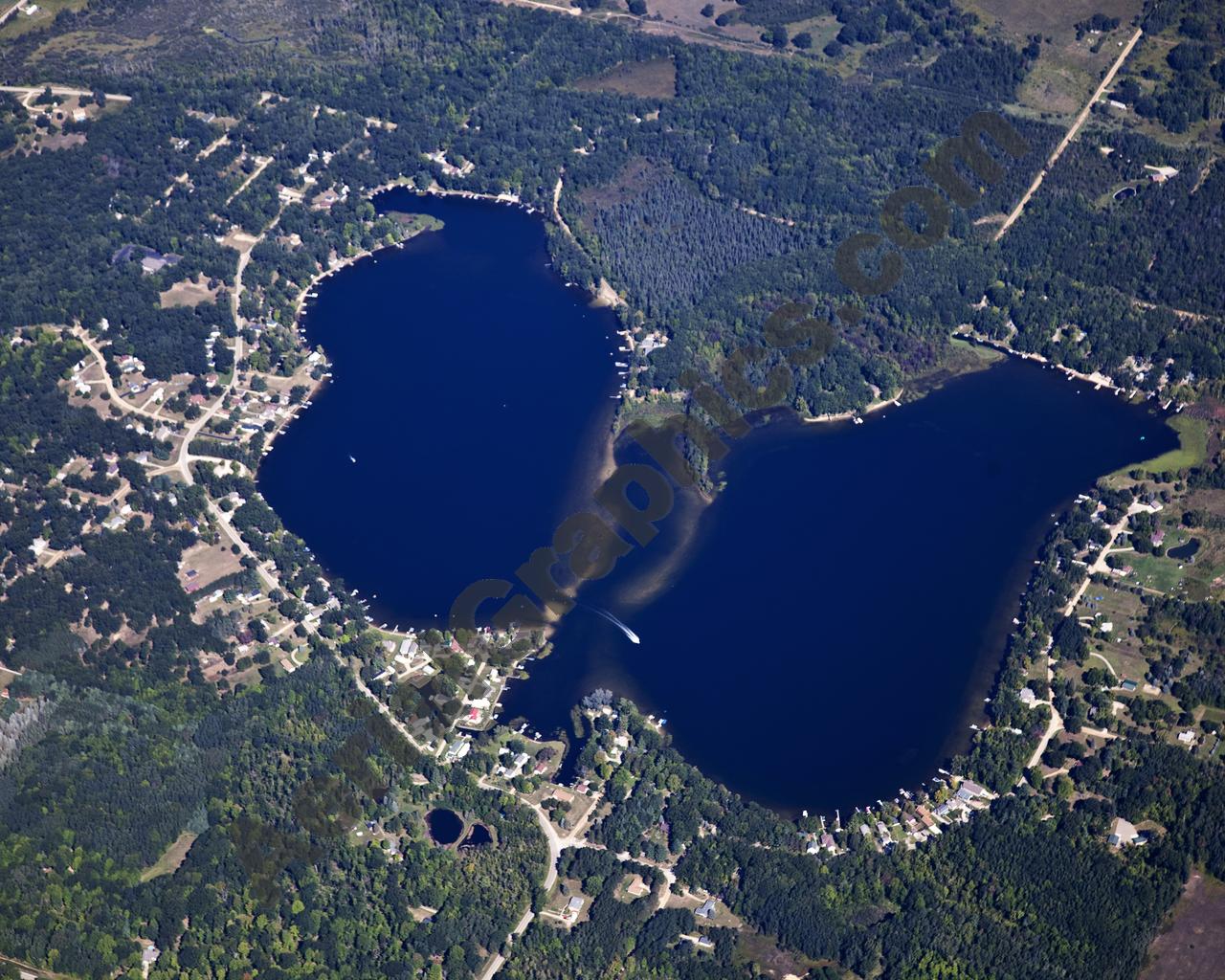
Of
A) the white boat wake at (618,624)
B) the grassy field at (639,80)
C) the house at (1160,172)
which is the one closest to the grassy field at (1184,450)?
the house at (1160,172)

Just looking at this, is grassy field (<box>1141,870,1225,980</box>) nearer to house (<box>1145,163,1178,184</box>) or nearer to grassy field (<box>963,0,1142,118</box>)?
house (<box>1145,163,1178,184</box>)

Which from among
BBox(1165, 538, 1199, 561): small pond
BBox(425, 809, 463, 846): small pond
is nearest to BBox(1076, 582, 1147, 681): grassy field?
BBox(1165, 538, 1199, 561): small pond

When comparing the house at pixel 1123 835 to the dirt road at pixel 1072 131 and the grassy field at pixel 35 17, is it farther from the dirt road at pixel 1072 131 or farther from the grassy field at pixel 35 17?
the grassy field at pixel 35 17

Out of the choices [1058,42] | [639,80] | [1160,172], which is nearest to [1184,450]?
[1160,172]

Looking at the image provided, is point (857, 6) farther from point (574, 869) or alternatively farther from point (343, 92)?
point (574, 869)

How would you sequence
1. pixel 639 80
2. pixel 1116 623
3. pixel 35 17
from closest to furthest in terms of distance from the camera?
1. pixel 1116 623
2. pixel 639 80
3. pixel 35 17

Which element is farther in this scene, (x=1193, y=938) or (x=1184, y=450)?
(x=1184, y=450)

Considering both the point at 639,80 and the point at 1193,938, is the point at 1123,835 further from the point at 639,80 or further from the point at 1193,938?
the point at 639,80

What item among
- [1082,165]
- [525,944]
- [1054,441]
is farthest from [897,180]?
[525,944]
